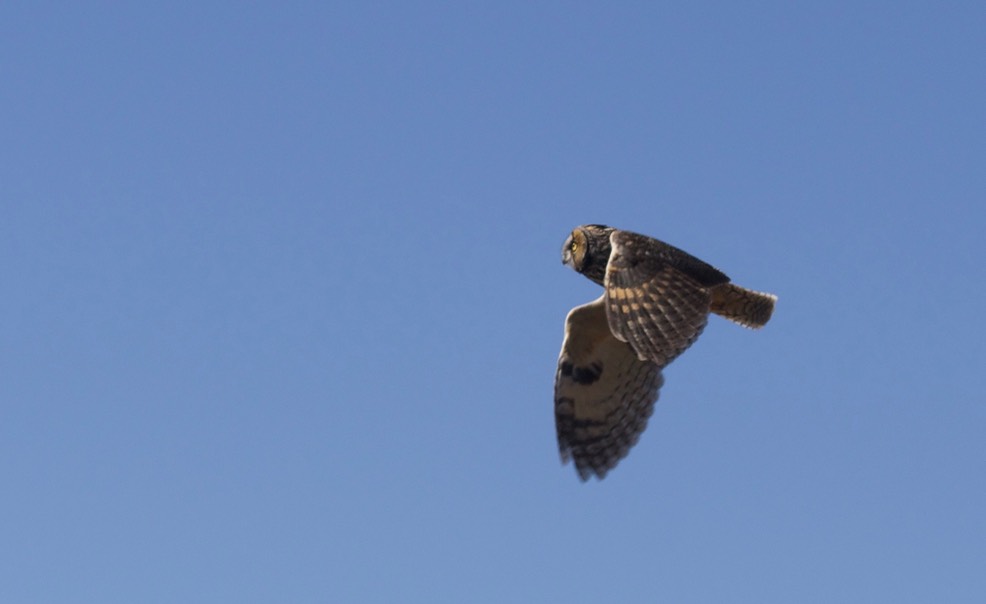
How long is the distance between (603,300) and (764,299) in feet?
4.82

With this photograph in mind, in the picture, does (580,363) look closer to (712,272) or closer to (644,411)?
(644,411)

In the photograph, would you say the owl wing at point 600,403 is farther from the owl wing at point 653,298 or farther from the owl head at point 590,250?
the owl wing at point 653,298

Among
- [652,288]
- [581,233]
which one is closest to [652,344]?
[652,288]

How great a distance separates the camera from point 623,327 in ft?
46.6

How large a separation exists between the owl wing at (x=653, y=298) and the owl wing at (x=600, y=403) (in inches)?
95.1

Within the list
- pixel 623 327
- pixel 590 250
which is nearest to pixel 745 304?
pixel 590 250

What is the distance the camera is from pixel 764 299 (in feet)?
52.6

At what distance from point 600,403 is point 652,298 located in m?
3.04

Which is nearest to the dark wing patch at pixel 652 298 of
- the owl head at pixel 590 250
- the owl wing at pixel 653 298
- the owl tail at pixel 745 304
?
the owl wing at pixel 653 298

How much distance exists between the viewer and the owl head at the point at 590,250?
15.5 m

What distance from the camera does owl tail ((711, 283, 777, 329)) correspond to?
1596 centimetres

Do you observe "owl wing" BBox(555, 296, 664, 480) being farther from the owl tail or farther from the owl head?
the owl head

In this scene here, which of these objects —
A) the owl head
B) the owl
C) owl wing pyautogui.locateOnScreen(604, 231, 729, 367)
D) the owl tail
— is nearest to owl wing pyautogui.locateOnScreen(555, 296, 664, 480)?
the owl

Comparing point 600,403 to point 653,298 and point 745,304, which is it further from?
point 653,298
